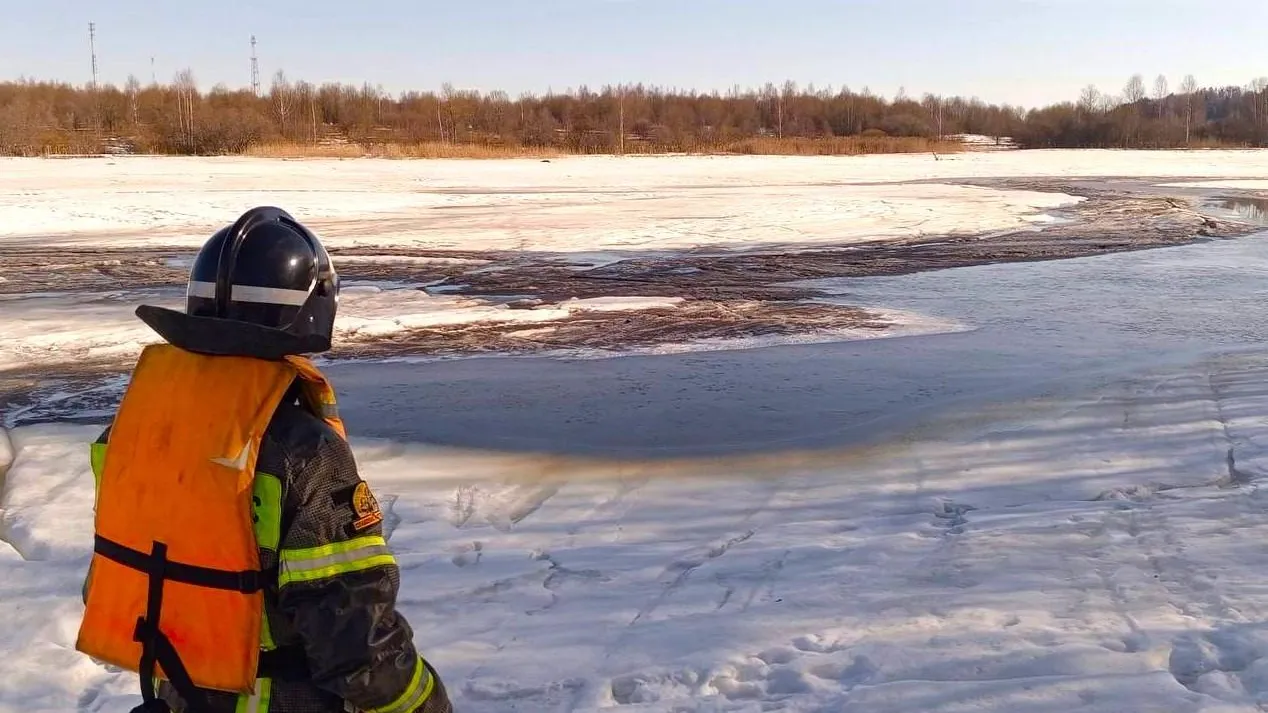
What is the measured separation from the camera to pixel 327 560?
6.12 feet

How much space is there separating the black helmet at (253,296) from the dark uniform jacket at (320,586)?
139mm

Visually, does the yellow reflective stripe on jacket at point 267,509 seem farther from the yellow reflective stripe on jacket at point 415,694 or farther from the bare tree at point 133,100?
the bare tree at point 133,100

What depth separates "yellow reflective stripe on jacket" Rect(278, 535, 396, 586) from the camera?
185 centimetres

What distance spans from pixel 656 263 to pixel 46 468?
34.9 ft

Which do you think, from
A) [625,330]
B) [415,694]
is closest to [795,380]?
[625,330]

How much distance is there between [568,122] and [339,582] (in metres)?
80.7

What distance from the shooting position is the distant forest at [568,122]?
2128 inches

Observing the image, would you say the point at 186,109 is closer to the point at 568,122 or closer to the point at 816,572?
the point at 568,122

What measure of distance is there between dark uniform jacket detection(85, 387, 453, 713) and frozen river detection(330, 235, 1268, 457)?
490 cm

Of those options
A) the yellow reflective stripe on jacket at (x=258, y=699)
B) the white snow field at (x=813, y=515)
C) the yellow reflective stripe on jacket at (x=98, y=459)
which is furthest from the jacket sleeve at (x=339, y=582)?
the white snow field at (x=813, y=515)

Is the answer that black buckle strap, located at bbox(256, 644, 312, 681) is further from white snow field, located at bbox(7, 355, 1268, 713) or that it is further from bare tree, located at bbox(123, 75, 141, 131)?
bare tree, located at bbox(123, 75, 141, 131)

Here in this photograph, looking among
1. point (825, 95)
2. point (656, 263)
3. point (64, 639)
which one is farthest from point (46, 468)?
point (825, 95)

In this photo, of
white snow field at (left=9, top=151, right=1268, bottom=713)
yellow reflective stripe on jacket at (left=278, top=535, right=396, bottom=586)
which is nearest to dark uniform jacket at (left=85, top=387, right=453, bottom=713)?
yellow reflective stripe on jacket at (left=278, top=535, right=396, bottom=586)

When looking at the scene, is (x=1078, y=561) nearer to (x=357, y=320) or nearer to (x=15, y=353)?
(x=357, y=320)
